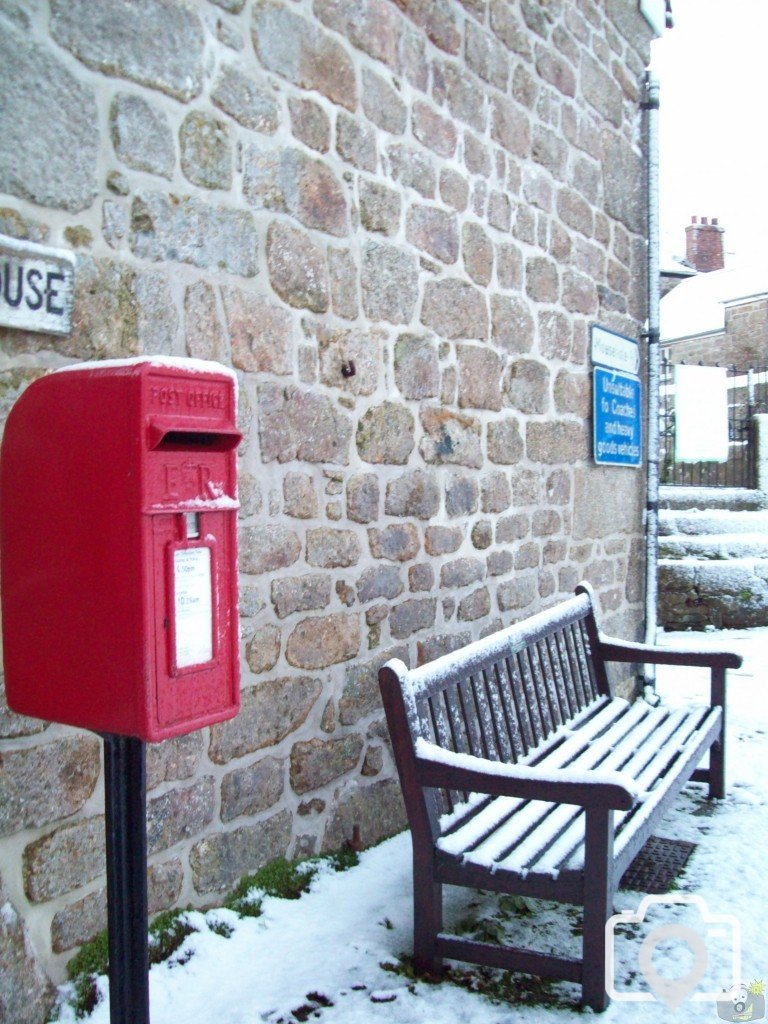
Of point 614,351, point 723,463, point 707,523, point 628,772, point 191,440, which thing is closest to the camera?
point 191,440

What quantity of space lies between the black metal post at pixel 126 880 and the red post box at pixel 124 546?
94mm

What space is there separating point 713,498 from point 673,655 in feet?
21.2

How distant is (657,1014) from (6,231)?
242 cm

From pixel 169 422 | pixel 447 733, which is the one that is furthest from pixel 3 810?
pixel 447 733

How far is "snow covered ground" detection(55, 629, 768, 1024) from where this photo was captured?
2314 millimetres

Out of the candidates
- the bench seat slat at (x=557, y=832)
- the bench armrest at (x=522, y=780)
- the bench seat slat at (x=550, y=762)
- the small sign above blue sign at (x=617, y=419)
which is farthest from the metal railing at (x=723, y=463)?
the bench armrest at (x=522, y=780)

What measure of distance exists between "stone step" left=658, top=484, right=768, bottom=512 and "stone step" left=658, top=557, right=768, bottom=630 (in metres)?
1.88

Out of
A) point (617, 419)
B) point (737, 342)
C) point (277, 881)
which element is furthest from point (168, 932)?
point (737, 342)

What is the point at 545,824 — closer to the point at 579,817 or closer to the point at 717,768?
the point at 579,817

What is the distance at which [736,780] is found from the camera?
418 cm

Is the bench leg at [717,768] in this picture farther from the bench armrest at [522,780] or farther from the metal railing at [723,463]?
the metal railing at [723,463]

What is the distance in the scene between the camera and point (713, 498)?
396 inches

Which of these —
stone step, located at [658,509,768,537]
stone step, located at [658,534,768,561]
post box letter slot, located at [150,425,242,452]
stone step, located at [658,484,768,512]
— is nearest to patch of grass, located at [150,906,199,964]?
post box letter slot, located at [150,425,242,452]

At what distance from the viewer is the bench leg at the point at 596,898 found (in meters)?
2.31
